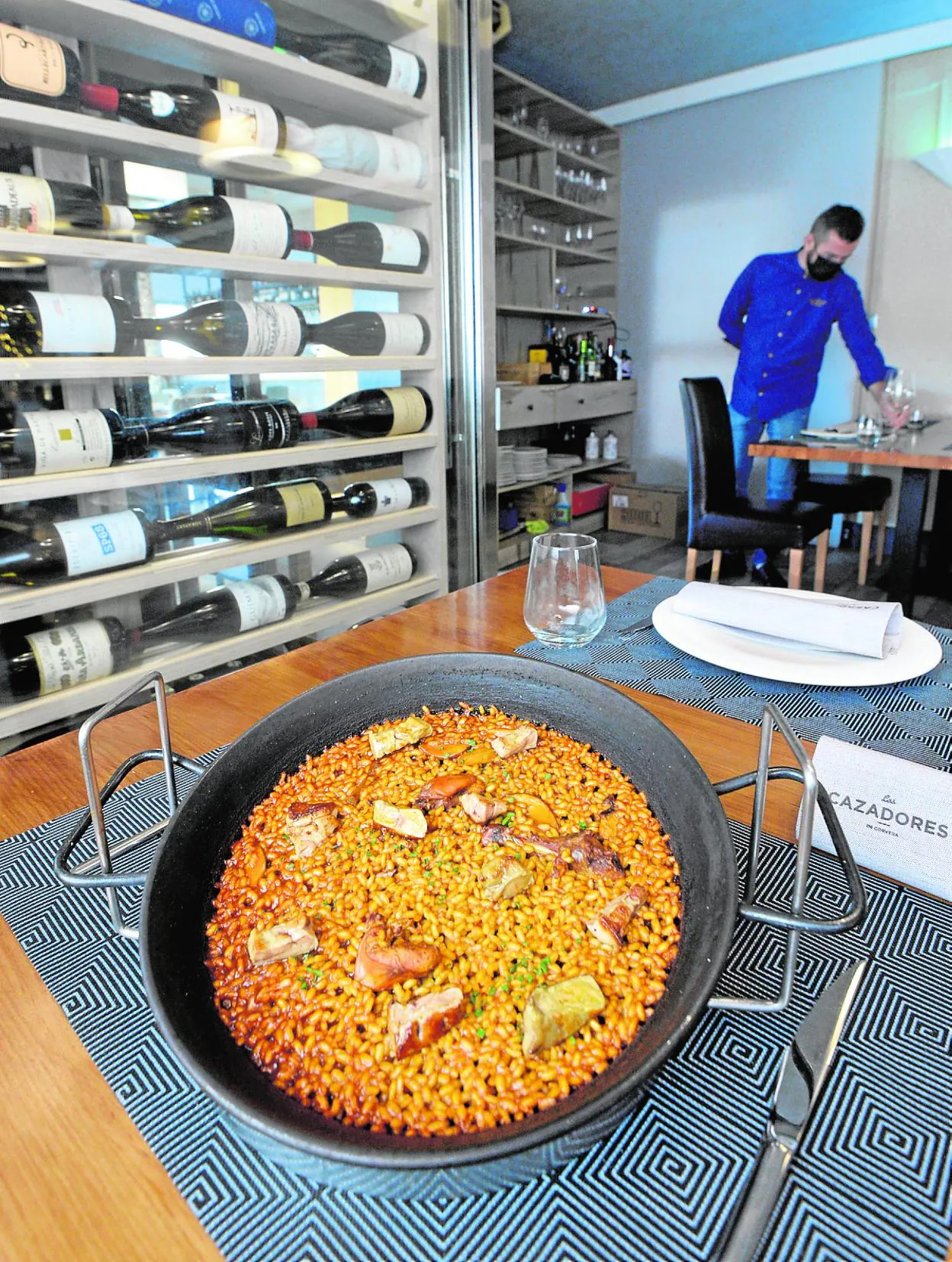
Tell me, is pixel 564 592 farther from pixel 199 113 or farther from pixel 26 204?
pixel 199 113

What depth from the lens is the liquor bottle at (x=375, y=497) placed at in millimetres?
1967

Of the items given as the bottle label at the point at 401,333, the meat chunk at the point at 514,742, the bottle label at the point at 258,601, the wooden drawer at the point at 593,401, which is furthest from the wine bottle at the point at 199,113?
the wooden drawer at the point at 593,401

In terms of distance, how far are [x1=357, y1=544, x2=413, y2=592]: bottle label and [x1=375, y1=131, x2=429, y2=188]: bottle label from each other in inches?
35.2

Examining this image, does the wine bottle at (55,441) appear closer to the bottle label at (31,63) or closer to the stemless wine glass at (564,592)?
the bottle label at (31,63)

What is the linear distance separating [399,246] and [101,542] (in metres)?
1.04

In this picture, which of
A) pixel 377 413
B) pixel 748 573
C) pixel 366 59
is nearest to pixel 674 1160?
pixel 377 413

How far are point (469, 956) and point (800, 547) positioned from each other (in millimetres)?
2737

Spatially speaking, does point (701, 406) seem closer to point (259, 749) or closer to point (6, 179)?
point (6, 179)

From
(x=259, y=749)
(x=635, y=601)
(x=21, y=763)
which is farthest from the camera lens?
(x=635, y=601)

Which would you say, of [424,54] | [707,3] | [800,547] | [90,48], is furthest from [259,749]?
[707,3]

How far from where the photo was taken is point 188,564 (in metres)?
1.58

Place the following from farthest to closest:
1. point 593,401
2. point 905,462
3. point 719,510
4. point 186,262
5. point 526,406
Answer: point 593,401 → point 526,406 → point 719,510 → point 905,462 → point 186,262

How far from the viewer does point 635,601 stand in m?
1.20

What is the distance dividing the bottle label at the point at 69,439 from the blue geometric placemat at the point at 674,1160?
3.43ft
